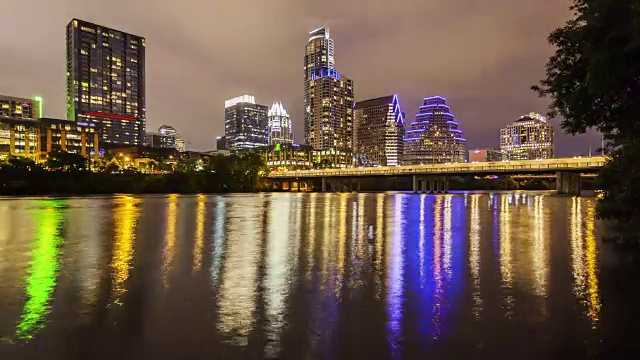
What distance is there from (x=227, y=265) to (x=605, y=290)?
11007mm

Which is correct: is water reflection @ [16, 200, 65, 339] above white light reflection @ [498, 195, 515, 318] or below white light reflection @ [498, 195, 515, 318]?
above

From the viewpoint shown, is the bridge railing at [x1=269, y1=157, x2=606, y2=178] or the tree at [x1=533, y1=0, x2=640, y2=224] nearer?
the tree at [x1=533, y1=0, x2=640, y2=224]

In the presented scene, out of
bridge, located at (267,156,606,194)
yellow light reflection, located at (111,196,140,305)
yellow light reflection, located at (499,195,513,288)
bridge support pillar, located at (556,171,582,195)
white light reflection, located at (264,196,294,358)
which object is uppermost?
bridge, located at (267,156,606,194)

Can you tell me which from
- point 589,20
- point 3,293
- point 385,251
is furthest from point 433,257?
point 3,293

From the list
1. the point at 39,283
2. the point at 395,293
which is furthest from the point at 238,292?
the point at 39,283

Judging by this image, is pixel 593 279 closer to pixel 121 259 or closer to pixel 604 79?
pixel 604 79

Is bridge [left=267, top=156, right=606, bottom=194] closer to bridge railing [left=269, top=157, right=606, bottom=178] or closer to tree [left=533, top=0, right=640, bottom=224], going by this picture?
bridge railing [left=269, top=157, right=606, bottom=178]

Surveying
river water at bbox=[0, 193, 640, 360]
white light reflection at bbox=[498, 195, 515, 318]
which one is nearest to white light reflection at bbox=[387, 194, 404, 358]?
river water at bbox=[0, 193, 640, 360]

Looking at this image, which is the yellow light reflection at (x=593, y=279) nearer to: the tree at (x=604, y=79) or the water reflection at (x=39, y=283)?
the tree at (x=604, y=79)

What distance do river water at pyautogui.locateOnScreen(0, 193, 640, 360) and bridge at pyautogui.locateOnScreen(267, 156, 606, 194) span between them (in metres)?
81.6

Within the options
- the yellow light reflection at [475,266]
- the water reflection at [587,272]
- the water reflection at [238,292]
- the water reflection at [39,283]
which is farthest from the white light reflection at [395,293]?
the water reflection at [39,283]

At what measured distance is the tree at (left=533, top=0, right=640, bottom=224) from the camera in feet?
37.9

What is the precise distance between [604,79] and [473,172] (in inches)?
4716

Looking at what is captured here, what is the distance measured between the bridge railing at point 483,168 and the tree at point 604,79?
3223 inches
